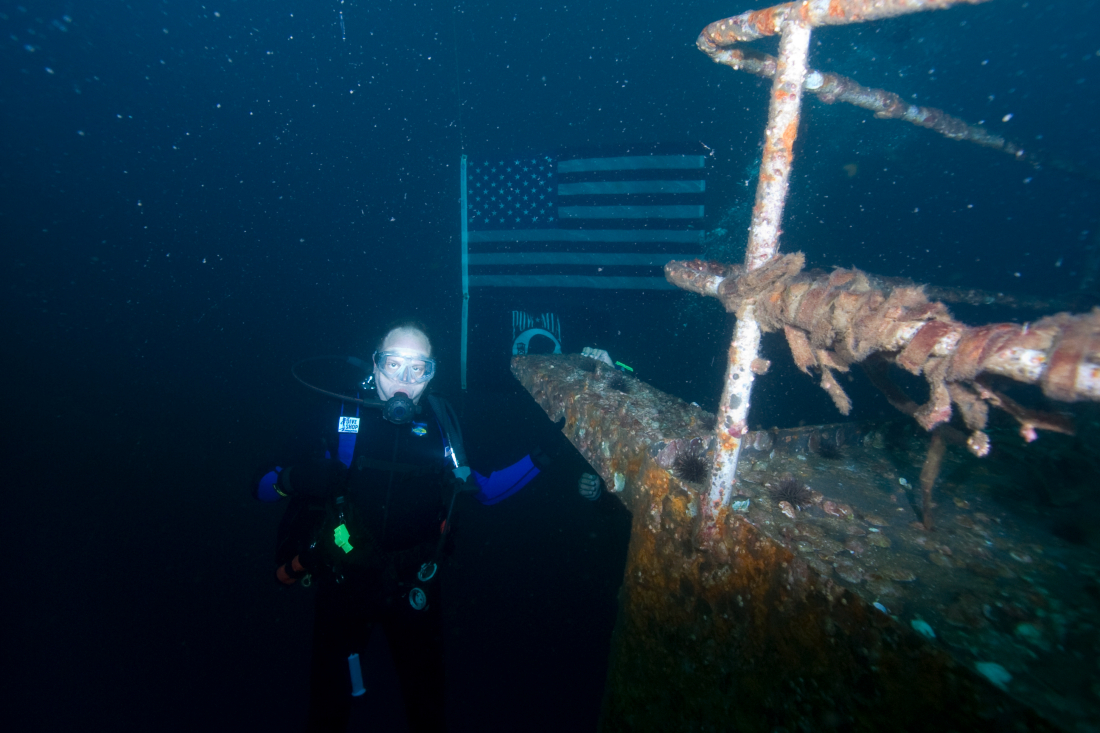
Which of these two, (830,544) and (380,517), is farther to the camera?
(380,517)

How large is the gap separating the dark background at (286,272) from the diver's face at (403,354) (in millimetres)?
3538

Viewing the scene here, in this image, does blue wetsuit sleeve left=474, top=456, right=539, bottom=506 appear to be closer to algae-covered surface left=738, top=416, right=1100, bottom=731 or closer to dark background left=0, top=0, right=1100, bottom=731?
algae-covered surface left=738, top=416, right=1100, bottom=731

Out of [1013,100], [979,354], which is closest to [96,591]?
A: [979,354]

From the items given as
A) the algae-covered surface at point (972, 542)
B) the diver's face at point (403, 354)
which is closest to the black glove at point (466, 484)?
the diver's face at point (403, 354)

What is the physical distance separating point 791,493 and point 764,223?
1414mm

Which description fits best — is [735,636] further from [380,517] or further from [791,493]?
[380,517]

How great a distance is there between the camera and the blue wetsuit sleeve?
4.29m

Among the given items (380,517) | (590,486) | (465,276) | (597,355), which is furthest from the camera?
(465,276)

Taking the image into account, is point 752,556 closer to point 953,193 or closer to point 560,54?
point 560,54

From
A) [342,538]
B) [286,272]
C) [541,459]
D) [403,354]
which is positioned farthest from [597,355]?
[286,272]

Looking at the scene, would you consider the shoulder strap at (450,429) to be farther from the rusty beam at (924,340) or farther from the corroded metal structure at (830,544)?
the rusty beam at (924,340)

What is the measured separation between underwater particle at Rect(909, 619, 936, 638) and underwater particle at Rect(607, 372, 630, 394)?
227 centimetres

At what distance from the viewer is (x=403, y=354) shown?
4137 mm

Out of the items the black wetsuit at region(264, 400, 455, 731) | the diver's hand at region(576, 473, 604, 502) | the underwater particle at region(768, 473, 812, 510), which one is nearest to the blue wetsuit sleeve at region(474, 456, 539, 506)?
the black wetsuit at region(264, 400, 455, 731)
